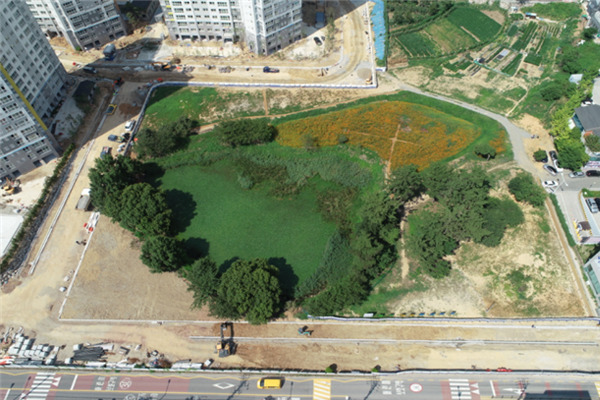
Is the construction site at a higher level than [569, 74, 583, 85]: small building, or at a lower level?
lower

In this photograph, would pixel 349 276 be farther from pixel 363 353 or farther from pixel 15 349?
pixel 15 349

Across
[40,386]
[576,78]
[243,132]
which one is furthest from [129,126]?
[576,78]

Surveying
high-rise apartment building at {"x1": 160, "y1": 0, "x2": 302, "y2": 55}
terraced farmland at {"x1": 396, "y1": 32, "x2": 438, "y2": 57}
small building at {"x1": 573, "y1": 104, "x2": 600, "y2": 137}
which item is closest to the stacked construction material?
high-rise apartment building at {"x1": 160, "y1": 0, "x2": 302, "y2": 55}

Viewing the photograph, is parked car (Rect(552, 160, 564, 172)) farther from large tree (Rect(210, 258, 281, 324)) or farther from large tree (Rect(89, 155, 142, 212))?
large tree (Rect(89, 155, 142, 212))

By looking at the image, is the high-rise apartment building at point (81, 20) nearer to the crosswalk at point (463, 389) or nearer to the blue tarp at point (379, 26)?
the blue tarp at point (379, 26)

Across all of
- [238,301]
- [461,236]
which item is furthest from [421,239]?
[238,301]

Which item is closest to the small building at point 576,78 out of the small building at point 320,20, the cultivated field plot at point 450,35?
the cultivated field plot at point 450,35
